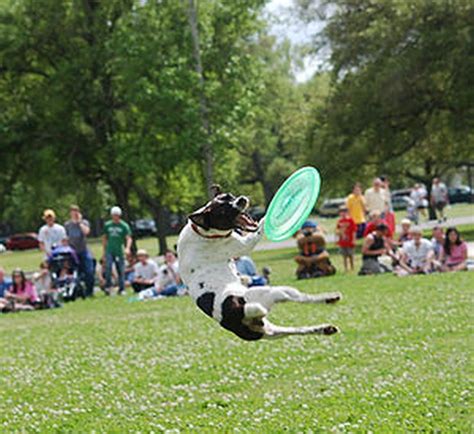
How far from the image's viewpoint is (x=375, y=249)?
20781 mm

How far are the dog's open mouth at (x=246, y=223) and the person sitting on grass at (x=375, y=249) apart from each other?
43.3 ft

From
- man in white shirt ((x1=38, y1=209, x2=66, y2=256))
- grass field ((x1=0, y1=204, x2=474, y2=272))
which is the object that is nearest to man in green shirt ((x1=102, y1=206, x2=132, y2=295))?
man in white shirt ((x1=38, y1=209, x2=66, y2=256))

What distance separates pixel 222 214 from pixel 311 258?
1453 cm

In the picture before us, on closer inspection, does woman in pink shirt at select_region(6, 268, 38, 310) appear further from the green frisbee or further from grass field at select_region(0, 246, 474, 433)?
the green frisbee

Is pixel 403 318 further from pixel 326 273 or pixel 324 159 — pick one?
pixel 324 159

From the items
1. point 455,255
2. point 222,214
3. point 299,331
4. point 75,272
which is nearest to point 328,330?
point 299,331

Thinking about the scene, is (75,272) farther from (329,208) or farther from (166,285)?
(329,208)

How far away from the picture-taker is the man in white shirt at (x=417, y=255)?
20.3 meters

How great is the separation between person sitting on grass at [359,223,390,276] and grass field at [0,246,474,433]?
3.37m

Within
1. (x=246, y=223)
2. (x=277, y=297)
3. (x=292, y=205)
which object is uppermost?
(x=292, y=205)

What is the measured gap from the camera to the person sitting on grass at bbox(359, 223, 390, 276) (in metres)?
20.5

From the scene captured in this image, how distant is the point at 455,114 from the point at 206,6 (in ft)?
32.5

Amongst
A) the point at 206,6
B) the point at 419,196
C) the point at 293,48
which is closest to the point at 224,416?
the point at 206,6

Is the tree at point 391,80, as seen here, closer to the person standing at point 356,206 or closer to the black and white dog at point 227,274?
the person standing at point 356,206
